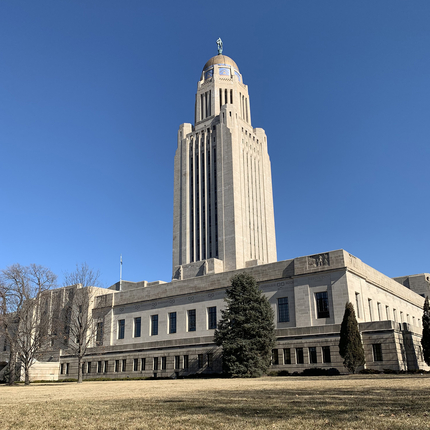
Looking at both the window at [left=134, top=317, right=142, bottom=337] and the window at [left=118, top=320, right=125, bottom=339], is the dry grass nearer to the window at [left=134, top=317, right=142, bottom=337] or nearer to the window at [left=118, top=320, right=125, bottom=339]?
the window at [left=134, top=317, right=142, bottom=337]

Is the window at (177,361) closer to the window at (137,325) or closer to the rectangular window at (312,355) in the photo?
the window at (137,325)

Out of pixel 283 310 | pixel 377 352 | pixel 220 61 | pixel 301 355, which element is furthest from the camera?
pixel 220 61

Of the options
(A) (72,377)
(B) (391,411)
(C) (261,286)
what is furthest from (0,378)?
(B) (391,411)

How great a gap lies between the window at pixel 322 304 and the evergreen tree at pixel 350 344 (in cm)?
809

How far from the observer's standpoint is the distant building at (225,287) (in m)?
43.3

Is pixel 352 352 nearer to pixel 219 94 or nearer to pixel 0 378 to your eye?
pixel 0 378

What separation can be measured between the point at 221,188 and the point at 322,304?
37.3 meters

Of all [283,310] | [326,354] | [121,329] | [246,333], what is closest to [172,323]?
[121,329]

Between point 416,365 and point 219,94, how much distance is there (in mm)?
66455

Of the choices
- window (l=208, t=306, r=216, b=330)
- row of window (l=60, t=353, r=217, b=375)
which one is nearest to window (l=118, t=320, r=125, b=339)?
row of window (l=60, t=353, r=217, b=375)

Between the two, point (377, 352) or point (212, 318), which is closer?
point (377, 352)

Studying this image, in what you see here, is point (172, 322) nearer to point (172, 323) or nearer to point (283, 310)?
point (172, 323)

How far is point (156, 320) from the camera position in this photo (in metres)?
61.0

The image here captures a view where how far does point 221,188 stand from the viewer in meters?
80.1
